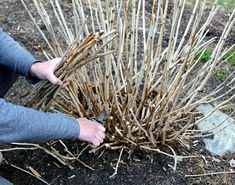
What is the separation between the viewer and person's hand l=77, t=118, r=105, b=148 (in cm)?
203

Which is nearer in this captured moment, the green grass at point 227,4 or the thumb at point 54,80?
the thumb at point 54,80

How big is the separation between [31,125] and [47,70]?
0.35 metres

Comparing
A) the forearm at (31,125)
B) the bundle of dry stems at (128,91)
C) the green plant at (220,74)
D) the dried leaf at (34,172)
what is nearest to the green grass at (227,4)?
the green plant at (220,74)

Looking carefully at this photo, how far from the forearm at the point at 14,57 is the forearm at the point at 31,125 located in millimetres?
407

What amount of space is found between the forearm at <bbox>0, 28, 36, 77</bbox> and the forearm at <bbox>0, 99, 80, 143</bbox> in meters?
0.41

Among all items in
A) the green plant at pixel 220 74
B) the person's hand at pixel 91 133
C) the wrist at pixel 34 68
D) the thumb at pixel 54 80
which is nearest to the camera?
the person's hand at pixel 91 133

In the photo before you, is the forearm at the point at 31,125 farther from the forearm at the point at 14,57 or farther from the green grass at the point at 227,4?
the green grass at the point at 227,4

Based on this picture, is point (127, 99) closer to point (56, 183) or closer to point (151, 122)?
point (151, 122)

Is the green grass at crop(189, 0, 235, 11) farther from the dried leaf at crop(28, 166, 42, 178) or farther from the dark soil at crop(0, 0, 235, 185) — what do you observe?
the dried leaf at crop(28, 166, 42, 178)

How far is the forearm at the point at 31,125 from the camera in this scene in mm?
1885

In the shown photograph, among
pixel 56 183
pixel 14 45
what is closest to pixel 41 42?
pixel 14 45

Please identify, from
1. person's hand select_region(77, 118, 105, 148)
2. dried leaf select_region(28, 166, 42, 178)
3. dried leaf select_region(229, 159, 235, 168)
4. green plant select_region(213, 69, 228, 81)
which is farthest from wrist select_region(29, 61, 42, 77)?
green plant select_region(213, 69, 228, 81)

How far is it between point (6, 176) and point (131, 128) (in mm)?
610

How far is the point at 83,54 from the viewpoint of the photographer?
6.84ft
